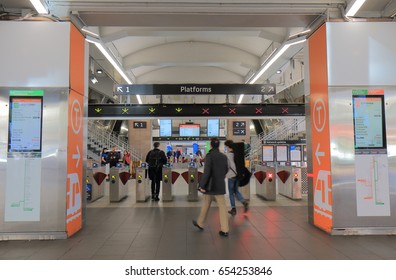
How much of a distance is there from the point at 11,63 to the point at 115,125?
1710 cm

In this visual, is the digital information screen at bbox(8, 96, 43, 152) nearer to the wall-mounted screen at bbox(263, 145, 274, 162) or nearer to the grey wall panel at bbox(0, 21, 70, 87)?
the grey wall panel at bbox(0, 21, 70, 87)

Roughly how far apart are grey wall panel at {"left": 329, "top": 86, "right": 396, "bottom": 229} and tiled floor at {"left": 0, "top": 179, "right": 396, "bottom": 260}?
0.26 meters

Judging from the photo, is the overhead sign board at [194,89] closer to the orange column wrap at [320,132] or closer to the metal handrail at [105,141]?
the orange column wrap at [320,132]

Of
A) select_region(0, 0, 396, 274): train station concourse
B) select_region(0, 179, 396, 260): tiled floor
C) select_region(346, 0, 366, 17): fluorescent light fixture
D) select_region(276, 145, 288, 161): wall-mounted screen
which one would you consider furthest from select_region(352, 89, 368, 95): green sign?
select_region(276, 145, 288, 161): wall-mounted screen

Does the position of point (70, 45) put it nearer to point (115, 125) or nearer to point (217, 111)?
point (217, 111)

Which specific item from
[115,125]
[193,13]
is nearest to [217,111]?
[193,13]

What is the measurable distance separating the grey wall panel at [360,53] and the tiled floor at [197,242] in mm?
2486

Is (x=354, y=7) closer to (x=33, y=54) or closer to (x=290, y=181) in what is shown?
(x=290, y=181)

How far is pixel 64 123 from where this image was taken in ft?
14.3

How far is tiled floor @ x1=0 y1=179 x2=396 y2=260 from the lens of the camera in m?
3.56

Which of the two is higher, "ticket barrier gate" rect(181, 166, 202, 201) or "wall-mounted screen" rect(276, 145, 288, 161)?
"wall-mounted screen" rect(276, 145, 288, 161)

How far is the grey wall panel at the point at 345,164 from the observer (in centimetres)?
442

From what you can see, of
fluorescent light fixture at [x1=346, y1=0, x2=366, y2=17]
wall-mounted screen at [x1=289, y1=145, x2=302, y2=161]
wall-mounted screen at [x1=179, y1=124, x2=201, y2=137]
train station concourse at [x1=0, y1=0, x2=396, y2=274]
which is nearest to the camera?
train station concourse at [x1=0, y1=0, x2=396, y2=274]

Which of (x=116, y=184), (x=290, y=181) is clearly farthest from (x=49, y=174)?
(x=290, y=181)
